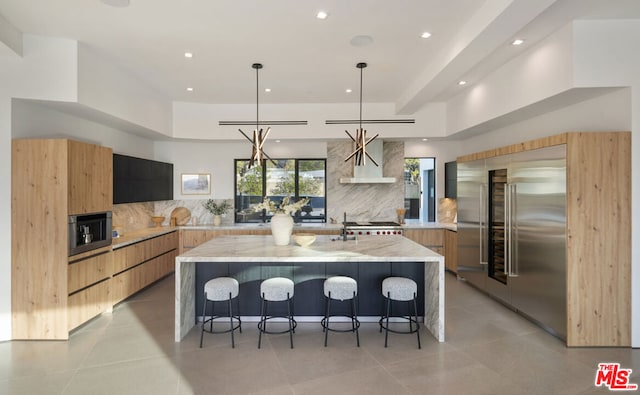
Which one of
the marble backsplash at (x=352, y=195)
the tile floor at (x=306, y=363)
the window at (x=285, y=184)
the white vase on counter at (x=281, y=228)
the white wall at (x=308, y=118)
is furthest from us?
the window at (x=285, y=184)

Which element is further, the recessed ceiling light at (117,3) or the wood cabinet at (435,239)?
the wood cabinet at (435,239)

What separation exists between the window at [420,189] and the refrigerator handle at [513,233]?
2.97m

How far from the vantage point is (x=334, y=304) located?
4.11m

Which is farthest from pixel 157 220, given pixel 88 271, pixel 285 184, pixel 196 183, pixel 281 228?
pixel 281 228

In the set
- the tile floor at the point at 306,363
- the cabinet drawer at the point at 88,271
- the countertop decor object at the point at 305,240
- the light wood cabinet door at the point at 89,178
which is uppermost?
the light wood cabinet door at the point at 89,178

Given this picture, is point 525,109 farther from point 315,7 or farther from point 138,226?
point 138,226

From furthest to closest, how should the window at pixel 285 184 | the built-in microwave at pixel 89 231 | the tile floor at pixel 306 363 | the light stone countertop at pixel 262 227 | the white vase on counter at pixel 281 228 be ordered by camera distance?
the window at pixel 285 184, the light stone countertop at pixel 262 227, the white vase on counter at pixel 281 228, the built-in microwave at pixel 89 231, the tile floor at pixel 306 363

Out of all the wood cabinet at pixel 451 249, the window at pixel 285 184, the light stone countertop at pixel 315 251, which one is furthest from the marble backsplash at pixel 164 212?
the wood cabinet at pixel 451 249

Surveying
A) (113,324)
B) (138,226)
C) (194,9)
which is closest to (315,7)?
(194,9)

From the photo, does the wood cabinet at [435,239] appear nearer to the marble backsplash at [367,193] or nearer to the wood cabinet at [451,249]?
the wood cabinet at [451,249]

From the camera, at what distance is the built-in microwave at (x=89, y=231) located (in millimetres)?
3758

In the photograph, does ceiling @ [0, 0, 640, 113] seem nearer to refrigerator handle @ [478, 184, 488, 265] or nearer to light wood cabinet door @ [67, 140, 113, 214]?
light wood cabinet door @ [67, 140, 113, 214]

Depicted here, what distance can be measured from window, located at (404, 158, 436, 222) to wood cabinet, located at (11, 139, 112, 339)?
5.80 metres

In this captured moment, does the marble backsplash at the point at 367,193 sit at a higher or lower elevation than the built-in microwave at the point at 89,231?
higher
